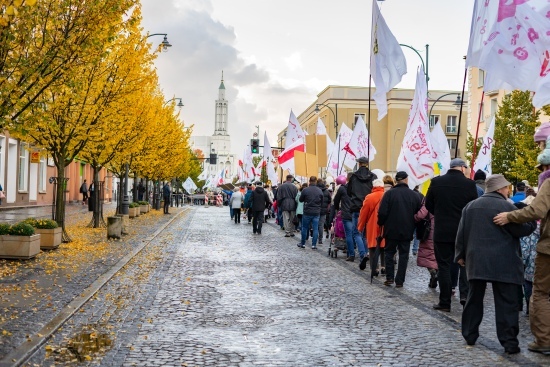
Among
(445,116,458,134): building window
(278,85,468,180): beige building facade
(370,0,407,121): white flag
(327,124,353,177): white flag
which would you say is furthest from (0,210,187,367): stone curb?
(445,116,458,134): building window

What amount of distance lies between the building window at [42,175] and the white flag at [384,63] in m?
31.1

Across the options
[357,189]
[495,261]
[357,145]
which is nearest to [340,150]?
[357,145]

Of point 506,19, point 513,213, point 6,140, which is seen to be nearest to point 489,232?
point 513,213

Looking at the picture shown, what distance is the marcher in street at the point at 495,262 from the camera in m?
7.30

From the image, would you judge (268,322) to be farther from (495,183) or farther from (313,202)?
(313,202)

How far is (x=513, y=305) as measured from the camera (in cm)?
736

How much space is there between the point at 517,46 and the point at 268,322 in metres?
4.58

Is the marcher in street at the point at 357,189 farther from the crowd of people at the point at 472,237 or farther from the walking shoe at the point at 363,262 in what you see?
the walking shoe at the point at 363,262

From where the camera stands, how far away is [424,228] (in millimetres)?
11664

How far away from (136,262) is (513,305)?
30.1 ft

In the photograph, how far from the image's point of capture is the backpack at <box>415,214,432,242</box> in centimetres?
1158

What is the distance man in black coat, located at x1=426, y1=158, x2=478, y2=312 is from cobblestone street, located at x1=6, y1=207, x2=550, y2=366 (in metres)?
0.41

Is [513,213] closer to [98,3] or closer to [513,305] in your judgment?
[513,305]

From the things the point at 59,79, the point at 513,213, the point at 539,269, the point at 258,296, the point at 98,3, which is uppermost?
the point at 98,3
